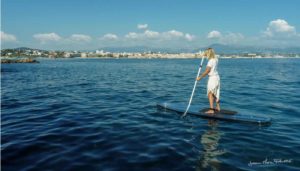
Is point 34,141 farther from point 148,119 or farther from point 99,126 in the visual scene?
point 148,119

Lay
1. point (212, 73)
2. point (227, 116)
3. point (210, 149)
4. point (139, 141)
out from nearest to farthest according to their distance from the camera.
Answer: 1. point (210, 149)
2. point (139, 141)
3. point (227, 116)
4. point (212, 73)

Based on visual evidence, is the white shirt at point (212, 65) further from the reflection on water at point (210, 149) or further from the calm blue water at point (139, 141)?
the reflection on water at point (210, 149)

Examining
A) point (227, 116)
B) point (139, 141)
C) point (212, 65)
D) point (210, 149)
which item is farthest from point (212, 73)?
point (139, 141)

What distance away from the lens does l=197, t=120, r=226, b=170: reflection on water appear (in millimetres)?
8258

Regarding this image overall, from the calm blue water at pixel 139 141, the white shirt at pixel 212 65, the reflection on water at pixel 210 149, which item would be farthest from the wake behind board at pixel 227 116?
the white shirt at pixel 212 65

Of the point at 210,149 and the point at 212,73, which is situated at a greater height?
the point at 212,73

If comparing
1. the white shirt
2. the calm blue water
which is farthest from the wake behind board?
the white shirt

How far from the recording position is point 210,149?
968cm

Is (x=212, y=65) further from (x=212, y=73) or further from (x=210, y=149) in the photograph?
(x=210, y=149)

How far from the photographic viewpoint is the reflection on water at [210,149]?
8258 mm

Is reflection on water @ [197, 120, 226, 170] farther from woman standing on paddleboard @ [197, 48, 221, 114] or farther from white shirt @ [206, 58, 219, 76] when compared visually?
white shirt @ [206, 58, 219, 76]

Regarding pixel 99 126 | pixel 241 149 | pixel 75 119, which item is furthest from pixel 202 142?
pixel 75 119

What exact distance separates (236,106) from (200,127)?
6693 mm

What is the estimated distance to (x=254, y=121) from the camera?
13.0 metres
